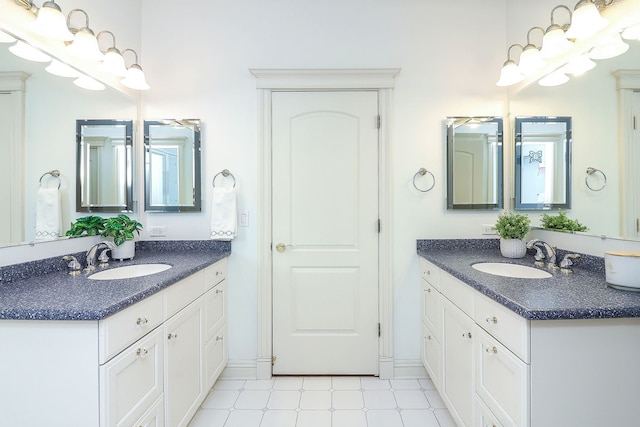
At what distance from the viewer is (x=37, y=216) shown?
4.83ft

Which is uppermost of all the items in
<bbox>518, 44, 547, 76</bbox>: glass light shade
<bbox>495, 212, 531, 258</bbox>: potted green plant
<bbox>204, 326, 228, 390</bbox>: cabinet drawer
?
<bbox>518, 44, 547, 76</bbox>: glass light shade

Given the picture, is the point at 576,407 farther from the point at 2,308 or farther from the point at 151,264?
the point at 151,264

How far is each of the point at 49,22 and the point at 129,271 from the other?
1.25 m

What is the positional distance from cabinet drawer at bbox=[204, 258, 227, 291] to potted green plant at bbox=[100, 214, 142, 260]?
18.7 inches

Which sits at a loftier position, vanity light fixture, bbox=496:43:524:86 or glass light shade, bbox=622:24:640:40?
vanity light fixture, bbox=496:43:524:86

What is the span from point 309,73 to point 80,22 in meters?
1.35

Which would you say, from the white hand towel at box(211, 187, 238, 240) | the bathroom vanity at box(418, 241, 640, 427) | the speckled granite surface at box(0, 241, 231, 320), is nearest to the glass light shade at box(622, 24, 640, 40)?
the bathroom vanity at box(418, 241, 640, 427)

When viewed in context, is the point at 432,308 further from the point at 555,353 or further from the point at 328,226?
the point at 555,353

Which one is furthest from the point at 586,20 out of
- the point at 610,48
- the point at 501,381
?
the point at 501,381

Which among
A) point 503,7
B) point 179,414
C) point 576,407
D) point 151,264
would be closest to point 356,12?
point 503,7

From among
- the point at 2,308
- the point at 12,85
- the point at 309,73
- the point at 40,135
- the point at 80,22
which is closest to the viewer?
the point at 2,308

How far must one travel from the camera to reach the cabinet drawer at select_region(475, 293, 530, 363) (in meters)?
1.03

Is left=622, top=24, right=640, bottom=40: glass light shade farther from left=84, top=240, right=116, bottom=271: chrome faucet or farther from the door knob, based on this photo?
left=84, top=240, right=116, bottom=271: chrome faucet

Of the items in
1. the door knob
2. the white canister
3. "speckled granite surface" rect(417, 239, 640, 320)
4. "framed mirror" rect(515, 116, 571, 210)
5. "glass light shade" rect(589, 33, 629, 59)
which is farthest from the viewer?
the door knob
